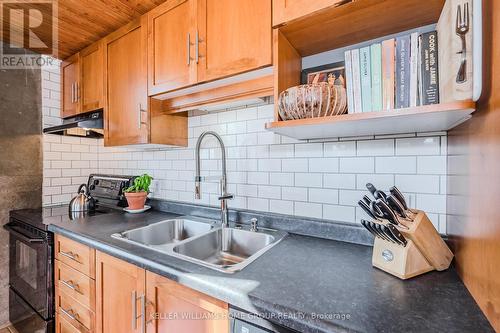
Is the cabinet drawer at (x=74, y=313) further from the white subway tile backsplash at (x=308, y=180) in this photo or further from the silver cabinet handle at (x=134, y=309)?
the white subway tile backsplash at (x=308, y=180)

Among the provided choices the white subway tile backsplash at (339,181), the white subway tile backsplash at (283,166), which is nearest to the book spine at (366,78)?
the white subway tile backsplash at (283,166)

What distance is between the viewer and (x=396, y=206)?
78cm

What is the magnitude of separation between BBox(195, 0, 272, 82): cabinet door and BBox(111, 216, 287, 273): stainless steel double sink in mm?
812

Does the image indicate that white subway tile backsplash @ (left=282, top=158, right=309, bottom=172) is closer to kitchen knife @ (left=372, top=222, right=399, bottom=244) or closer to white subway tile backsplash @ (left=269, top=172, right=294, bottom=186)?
white subway tile backsplash @ (left=269, top=172, right=294, bottom=186)

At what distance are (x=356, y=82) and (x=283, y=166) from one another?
0.58 m

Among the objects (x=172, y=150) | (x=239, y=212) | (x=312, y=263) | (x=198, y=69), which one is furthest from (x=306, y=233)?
(x=172, y=150)

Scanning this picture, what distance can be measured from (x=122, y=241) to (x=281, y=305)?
856mm

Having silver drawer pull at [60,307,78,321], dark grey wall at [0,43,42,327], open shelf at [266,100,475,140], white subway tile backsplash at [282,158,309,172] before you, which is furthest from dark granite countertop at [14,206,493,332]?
dark grey wall at [0,43,42,327]

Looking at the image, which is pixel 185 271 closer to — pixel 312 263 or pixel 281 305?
pixel 281 305

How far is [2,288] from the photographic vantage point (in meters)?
1.85

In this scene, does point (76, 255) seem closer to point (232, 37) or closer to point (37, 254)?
point (37, 254)

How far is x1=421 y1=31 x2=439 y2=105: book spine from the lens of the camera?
75 cm

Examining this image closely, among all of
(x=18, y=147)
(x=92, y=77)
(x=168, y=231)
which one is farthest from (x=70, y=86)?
(x=168, y=231)

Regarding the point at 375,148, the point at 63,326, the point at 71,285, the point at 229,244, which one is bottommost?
the point at 63,326
